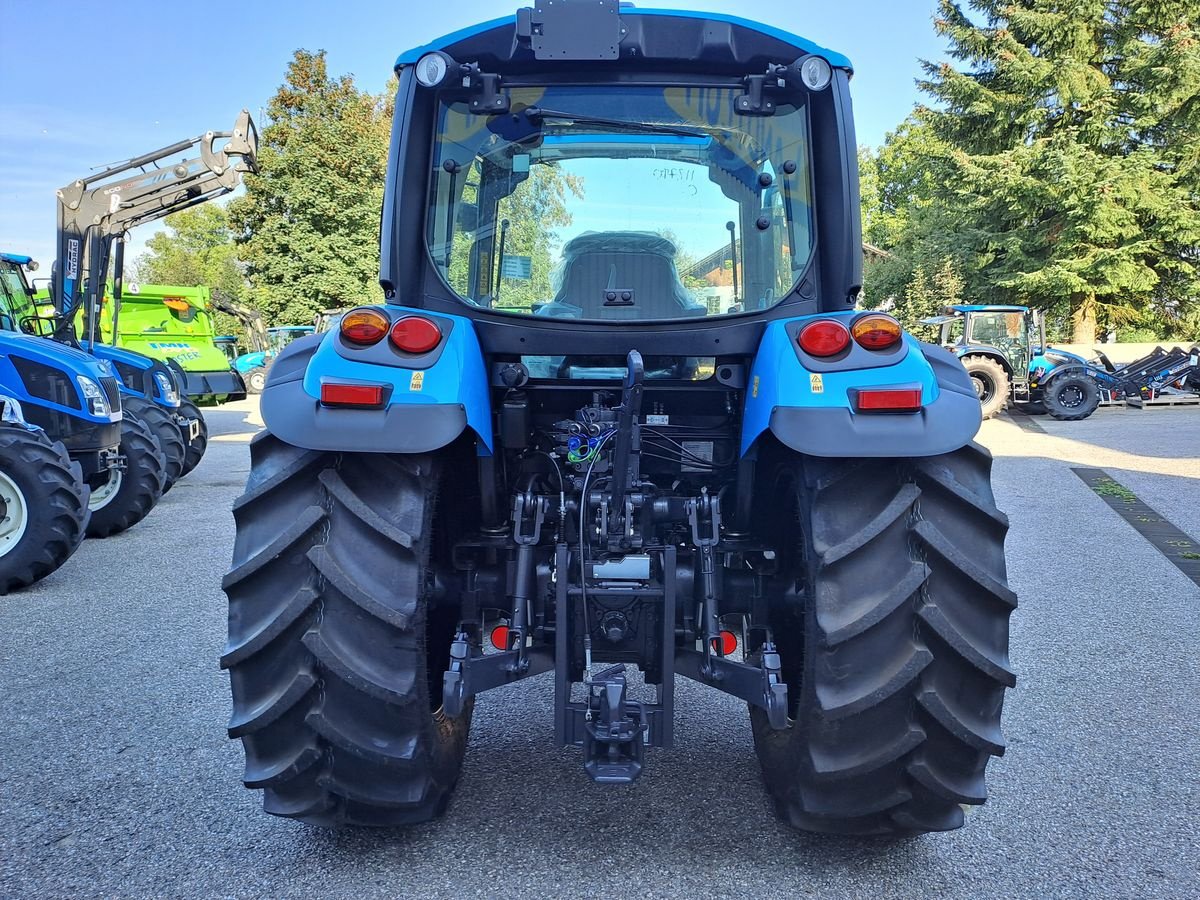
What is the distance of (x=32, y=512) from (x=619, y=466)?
485 centimetres

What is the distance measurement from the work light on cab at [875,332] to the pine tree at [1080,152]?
24050mm

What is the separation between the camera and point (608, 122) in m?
2.83

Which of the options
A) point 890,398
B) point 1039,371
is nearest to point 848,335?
point 890,398

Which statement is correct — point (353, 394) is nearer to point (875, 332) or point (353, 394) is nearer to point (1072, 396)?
point (875, 332)

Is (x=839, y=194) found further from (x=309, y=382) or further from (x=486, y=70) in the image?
(x=309, y=382)

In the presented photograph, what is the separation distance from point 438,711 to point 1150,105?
89.4ft

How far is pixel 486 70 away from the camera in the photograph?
2766mm

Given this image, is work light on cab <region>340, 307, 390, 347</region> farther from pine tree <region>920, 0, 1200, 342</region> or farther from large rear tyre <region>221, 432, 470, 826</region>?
pine tree <region>920, 0, 1200, 342</region>

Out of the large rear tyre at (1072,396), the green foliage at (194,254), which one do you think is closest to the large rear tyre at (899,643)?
the large rear tyre at (1072,396)

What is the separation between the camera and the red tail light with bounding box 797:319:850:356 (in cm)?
245

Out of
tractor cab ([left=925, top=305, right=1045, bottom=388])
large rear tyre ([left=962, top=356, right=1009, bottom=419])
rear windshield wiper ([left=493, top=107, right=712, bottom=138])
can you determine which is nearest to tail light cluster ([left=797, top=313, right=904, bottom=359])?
rear windshield wiper ([left=493, top=107, right=712, bottom=138])

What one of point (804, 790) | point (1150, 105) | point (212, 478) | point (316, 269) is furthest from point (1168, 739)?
point (316, 269)

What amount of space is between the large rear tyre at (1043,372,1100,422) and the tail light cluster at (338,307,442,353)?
1810 cm

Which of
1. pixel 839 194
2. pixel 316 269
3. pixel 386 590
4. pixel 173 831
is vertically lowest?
pixel 173 831
